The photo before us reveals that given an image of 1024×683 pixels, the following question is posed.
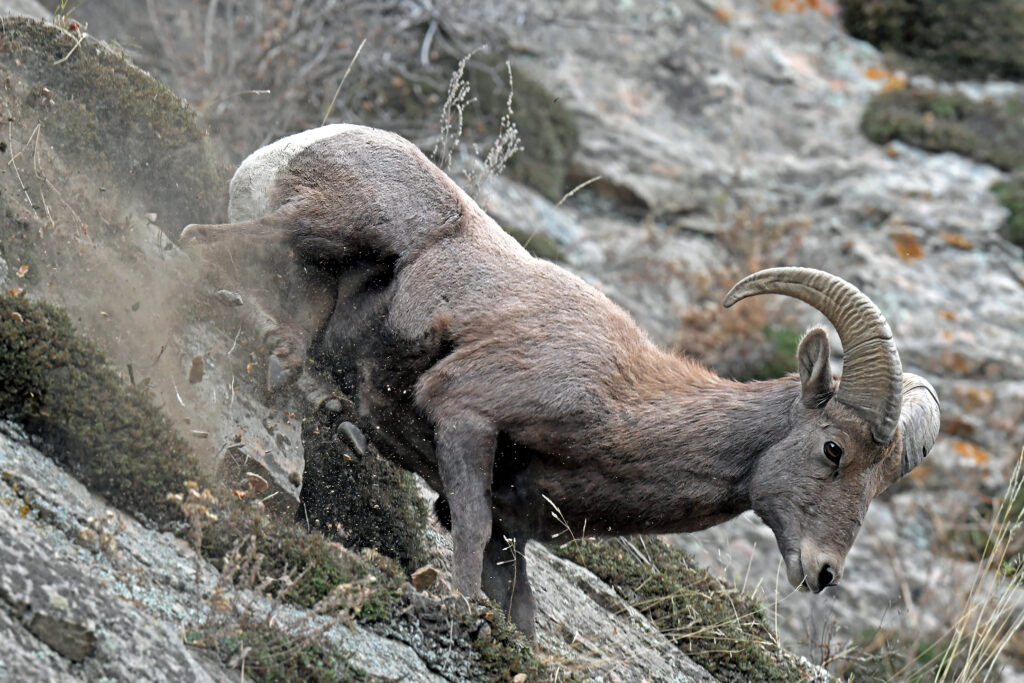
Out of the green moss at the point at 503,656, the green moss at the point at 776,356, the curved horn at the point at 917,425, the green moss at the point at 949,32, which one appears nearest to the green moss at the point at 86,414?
the green moss at the point at 503,656

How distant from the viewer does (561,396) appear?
510cm

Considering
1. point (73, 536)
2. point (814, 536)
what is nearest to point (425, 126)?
point (814, 536)

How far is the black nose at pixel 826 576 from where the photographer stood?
4.90m

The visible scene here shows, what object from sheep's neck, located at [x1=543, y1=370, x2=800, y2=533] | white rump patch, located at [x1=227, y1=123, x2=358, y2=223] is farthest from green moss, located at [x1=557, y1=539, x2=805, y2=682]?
white rump patch, located at [x1=227, y1=123, x2=358, y2=223]

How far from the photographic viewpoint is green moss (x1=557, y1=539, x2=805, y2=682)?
6.11m

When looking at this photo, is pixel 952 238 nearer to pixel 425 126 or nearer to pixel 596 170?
pixel 596 170

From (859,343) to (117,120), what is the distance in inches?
167

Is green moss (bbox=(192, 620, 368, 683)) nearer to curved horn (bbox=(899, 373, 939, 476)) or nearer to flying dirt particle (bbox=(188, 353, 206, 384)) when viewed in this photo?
flying dirt particle (bbox=(188, 353, 206, 384))

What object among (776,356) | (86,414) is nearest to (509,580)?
(86,414)

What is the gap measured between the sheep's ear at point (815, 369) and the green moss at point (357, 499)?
210 centimetres

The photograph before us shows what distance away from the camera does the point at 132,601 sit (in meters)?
3.52

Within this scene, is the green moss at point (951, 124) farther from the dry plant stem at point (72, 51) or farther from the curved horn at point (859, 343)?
the dry plant stem at point (72, 51)

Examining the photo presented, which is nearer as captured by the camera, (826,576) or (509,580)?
(826,576)

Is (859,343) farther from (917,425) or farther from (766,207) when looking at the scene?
(766,207)
